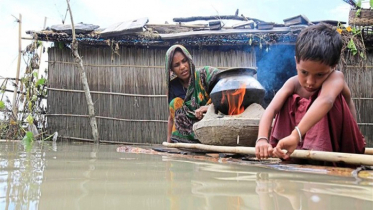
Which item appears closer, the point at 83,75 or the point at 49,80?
the point at 83,75

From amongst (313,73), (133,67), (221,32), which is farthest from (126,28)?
(313,73)

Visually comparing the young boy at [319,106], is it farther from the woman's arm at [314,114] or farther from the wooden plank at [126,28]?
the wooden plank at [126,28]

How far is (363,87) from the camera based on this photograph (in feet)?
22.1

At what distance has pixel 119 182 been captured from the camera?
1.16m

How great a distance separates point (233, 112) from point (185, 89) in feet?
3.16

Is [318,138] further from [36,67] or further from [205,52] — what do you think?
[36,67]

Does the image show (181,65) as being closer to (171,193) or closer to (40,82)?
(171,193)

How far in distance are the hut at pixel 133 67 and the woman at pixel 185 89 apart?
317 centimetres

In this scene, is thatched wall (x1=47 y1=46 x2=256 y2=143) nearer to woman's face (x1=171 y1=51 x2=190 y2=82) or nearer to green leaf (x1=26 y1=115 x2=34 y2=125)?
green leaf (x1=26 y1=115 x2=34 y2=125)

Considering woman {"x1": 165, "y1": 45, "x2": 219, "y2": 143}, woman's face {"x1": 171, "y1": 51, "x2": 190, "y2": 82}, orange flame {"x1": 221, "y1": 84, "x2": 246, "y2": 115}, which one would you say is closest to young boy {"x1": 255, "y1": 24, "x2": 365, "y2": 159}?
orange flame {"x1": 221, "y1": 84, "x2": 246, "y2": 115}

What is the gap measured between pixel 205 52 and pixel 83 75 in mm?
2507

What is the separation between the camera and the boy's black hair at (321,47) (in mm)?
1808

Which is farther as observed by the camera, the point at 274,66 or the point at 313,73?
the point at 274,66

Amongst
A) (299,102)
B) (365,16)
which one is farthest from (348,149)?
(365,16)
